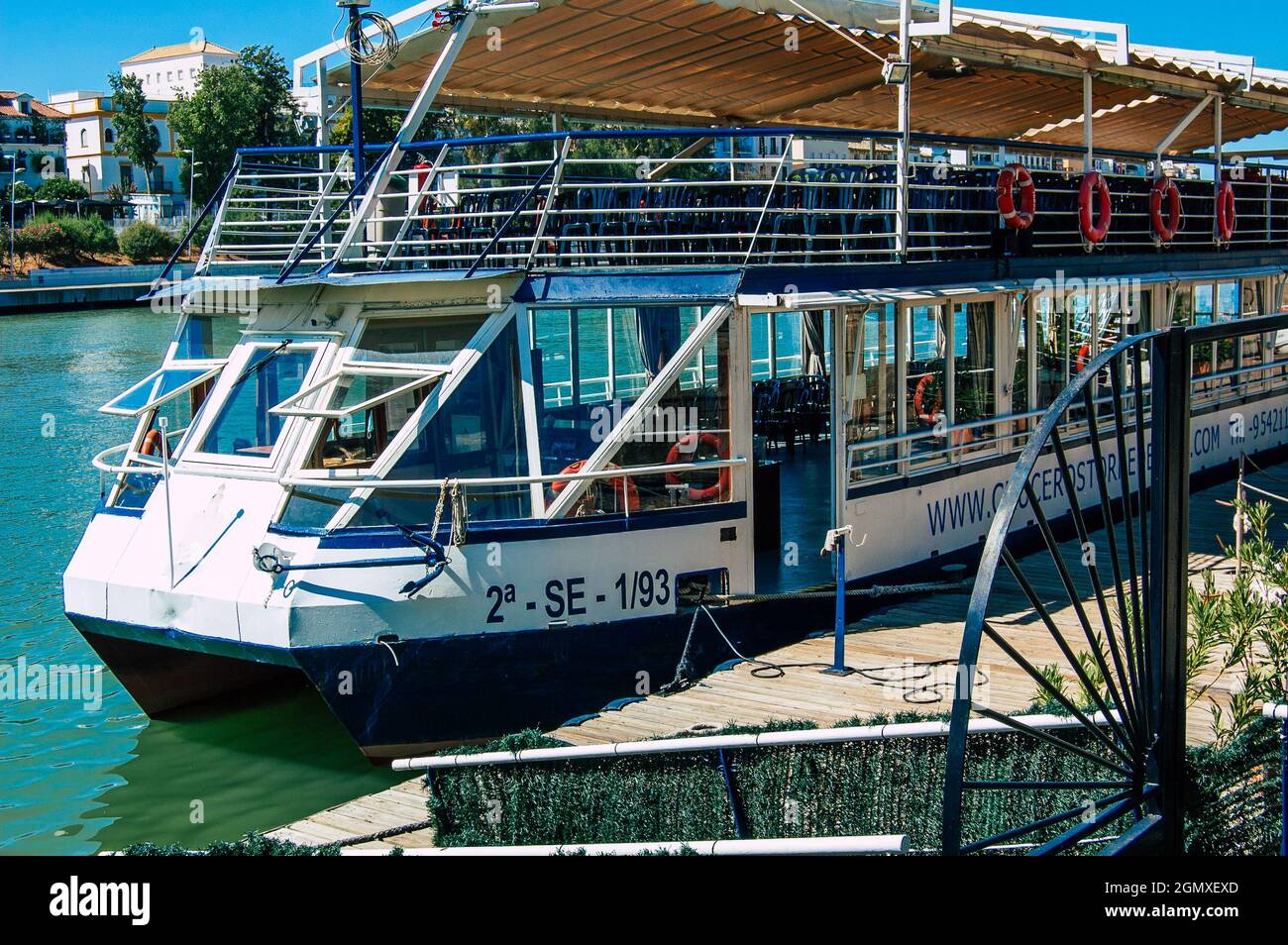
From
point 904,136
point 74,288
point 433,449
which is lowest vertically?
point 433,449

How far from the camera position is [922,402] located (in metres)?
13.3

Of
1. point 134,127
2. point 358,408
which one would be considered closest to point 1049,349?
point 358,408

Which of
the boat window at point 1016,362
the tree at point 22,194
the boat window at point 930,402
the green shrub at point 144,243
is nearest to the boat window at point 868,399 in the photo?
the boat window at point 930,402

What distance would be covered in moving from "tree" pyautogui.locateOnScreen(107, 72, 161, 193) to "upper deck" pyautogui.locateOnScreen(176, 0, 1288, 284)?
10613 cm

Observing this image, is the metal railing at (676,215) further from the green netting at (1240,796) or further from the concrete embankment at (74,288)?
the concrete embankment at (74,288)

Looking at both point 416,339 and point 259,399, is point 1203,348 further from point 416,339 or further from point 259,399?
point 259,399

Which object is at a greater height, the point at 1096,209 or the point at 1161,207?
the point at 1161,207

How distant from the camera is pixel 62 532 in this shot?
73.1 ft

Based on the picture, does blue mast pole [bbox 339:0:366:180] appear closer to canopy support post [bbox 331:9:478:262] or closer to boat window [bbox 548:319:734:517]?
canopy support post [bbox 331:9:478:262]

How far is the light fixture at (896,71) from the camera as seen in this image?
11578mm

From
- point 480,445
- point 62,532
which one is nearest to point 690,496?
point 480,445

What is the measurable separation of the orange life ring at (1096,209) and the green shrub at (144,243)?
81397 millimetres

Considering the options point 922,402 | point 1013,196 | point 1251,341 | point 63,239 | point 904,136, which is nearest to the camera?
point 904,136

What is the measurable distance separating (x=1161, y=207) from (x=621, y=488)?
9.68m
